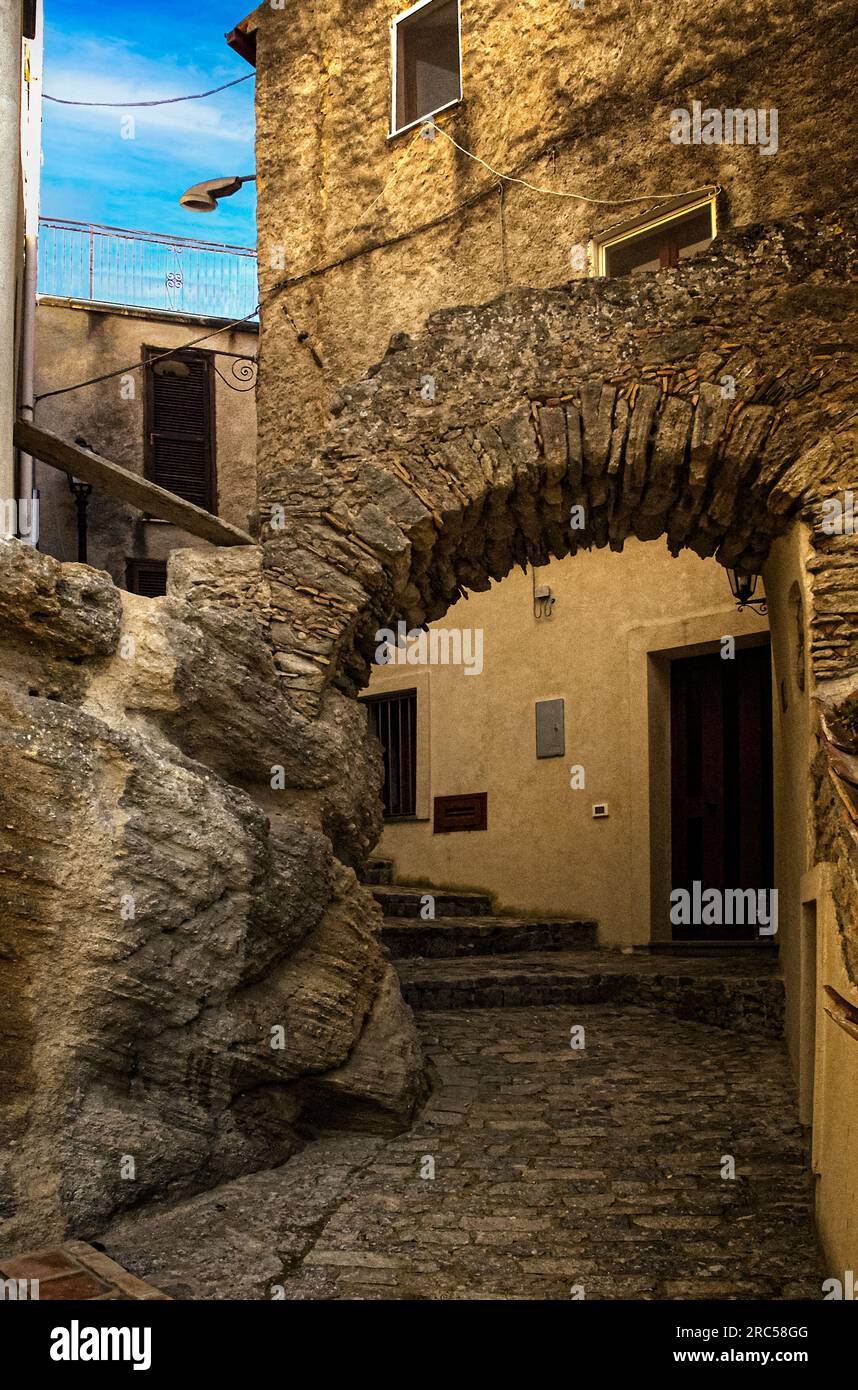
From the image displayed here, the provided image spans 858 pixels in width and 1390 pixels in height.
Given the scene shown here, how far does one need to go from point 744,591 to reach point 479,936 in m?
3.81

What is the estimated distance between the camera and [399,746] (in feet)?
47.0

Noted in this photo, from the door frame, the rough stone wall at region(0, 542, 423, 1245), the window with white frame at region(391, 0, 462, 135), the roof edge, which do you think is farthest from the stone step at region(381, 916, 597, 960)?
the roof edge

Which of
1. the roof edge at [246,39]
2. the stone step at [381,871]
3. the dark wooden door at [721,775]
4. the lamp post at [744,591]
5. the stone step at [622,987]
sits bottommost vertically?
the stone step at [622,987]

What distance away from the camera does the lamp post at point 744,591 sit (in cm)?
938

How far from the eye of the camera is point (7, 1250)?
427cm

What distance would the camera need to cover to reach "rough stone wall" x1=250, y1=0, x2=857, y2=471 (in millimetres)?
9000

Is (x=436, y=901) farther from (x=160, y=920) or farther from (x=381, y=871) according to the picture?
(x=160, y=920)

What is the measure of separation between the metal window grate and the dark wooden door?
3.45m

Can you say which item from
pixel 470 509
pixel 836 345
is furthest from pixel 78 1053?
pixel 836 345

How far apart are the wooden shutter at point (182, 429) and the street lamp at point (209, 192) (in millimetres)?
3364

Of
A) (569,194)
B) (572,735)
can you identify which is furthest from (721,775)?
(569,194)

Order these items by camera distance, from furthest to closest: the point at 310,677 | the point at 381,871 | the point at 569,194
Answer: the point at 381,871 < the point at 569,194 < the point at 310,677

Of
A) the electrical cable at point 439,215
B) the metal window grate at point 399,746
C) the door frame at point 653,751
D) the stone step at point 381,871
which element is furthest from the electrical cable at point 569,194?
the stone step at point 381,871

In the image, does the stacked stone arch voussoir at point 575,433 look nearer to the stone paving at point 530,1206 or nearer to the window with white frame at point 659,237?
the stone paving at point 530,1206
